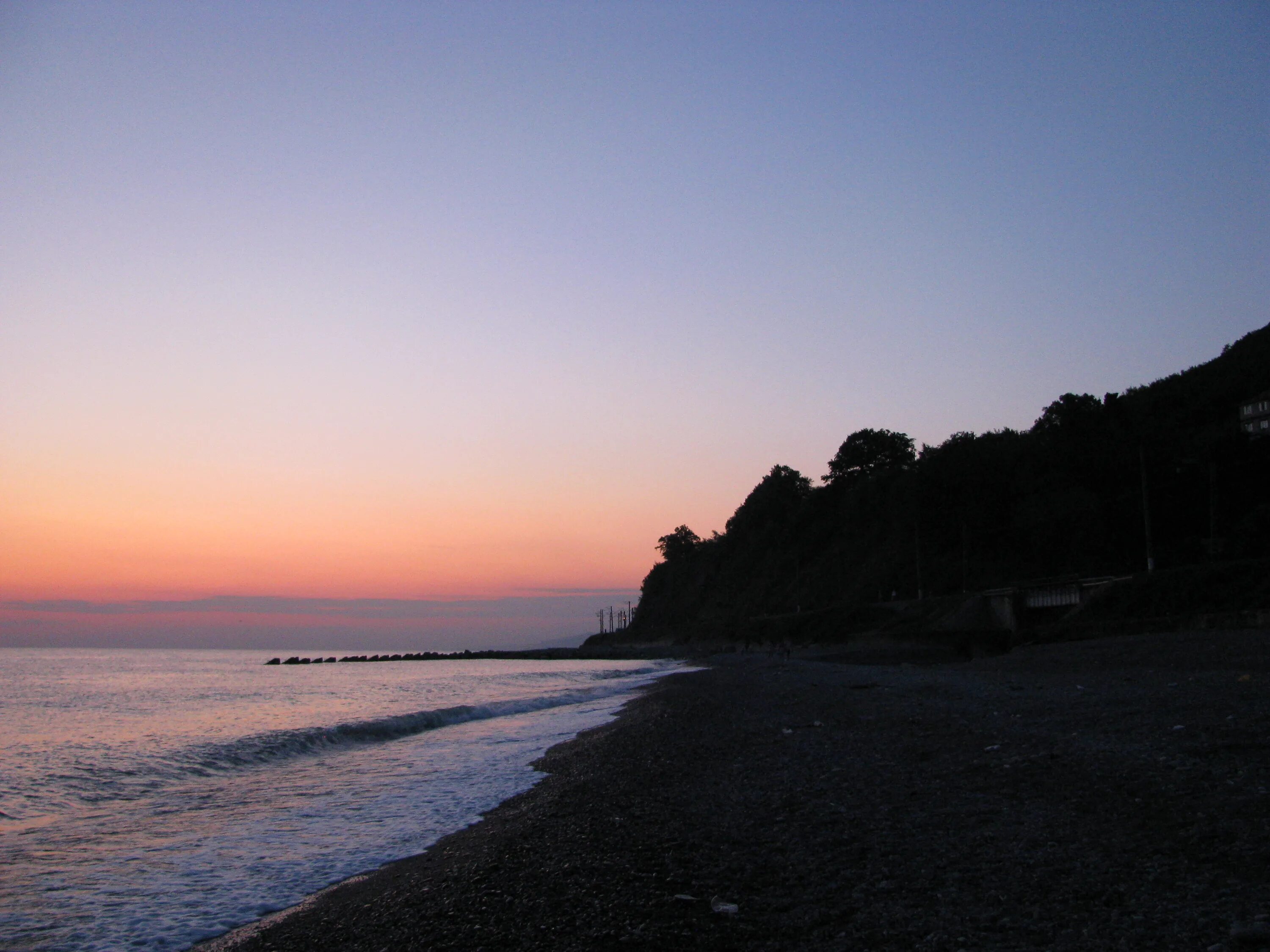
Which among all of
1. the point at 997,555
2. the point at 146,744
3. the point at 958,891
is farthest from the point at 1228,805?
the point at 997,555

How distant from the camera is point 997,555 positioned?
233ft

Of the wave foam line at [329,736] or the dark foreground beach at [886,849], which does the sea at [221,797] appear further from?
the dark foreground beach at [886,849]

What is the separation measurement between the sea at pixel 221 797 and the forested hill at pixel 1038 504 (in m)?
42.7

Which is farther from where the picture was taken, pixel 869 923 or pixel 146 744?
pixel 146 744

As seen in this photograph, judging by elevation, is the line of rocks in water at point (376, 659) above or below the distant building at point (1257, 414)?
below

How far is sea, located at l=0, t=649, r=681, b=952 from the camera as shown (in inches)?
305

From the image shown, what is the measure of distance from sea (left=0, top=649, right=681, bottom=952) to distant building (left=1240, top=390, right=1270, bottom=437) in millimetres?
58027

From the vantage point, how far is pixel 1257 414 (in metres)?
63.7

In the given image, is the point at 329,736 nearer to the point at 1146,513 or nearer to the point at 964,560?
the point at 1146,513

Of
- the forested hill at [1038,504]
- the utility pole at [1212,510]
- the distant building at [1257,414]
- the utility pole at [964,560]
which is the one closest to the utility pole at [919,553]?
the forested hill at [1038,504]

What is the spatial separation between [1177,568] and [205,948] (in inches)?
1643

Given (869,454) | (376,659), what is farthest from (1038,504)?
(376,659)

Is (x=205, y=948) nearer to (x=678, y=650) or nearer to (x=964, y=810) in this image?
(x=964, y=810)

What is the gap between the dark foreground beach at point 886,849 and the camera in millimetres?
5008
